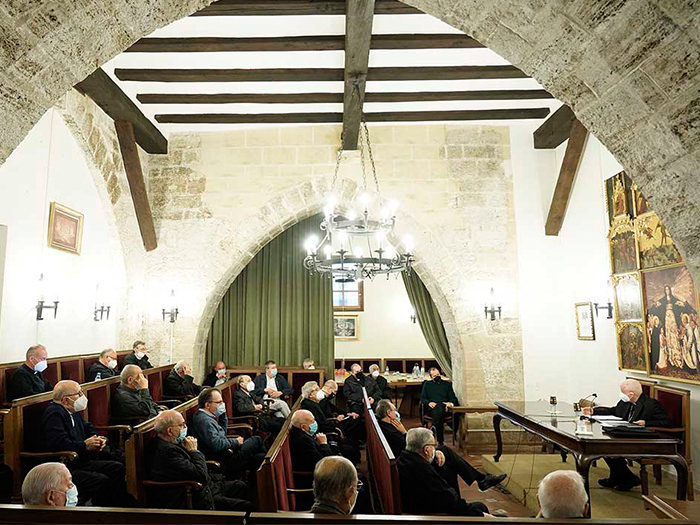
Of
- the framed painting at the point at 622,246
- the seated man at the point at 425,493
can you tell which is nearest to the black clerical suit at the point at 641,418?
the framed painting at the point at 622,246

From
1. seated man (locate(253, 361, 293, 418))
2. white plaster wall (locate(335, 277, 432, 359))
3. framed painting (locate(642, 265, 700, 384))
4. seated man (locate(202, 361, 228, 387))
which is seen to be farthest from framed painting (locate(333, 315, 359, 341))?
framed painting (locate(642, 265, 700, 384))

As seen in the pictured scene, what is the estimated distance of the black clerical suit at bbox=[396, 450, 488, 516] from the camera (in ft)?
9.87

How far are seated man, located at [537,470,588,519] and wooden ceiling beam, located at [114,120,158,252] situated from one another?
607 centimetres

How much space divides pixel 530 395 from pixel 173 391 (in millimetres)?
4706

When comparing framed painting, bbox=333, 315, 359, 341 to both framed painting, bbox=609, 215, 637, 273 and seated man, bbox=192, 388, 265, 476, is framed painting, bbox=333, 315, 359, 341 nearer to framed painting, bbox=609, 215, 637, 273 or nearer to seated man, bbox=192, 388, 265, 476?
framed painting, bbox=609, 215, 637, 273

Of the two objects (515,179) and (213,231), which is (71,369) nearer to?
(213,231)

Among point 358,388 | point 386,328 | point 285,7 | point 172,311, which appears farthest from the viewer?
point 386,328

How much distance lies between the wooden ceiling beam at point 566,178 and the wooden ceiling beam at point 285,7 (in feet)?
9.93

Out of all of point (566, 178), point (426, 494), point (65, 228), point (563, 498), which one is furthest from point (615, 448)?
point (65, 228)

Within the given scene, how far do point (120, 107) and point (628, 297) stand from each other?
6.09 m

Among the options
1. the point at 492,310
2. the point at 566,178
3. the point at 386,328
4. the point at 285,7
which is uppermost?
the point at 285,7

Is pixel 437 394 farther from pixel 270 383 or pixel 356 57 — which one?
pixel 356 57

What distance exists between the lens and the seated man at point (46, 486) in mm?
2330

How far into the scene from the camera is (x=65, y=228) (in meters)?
5.68
